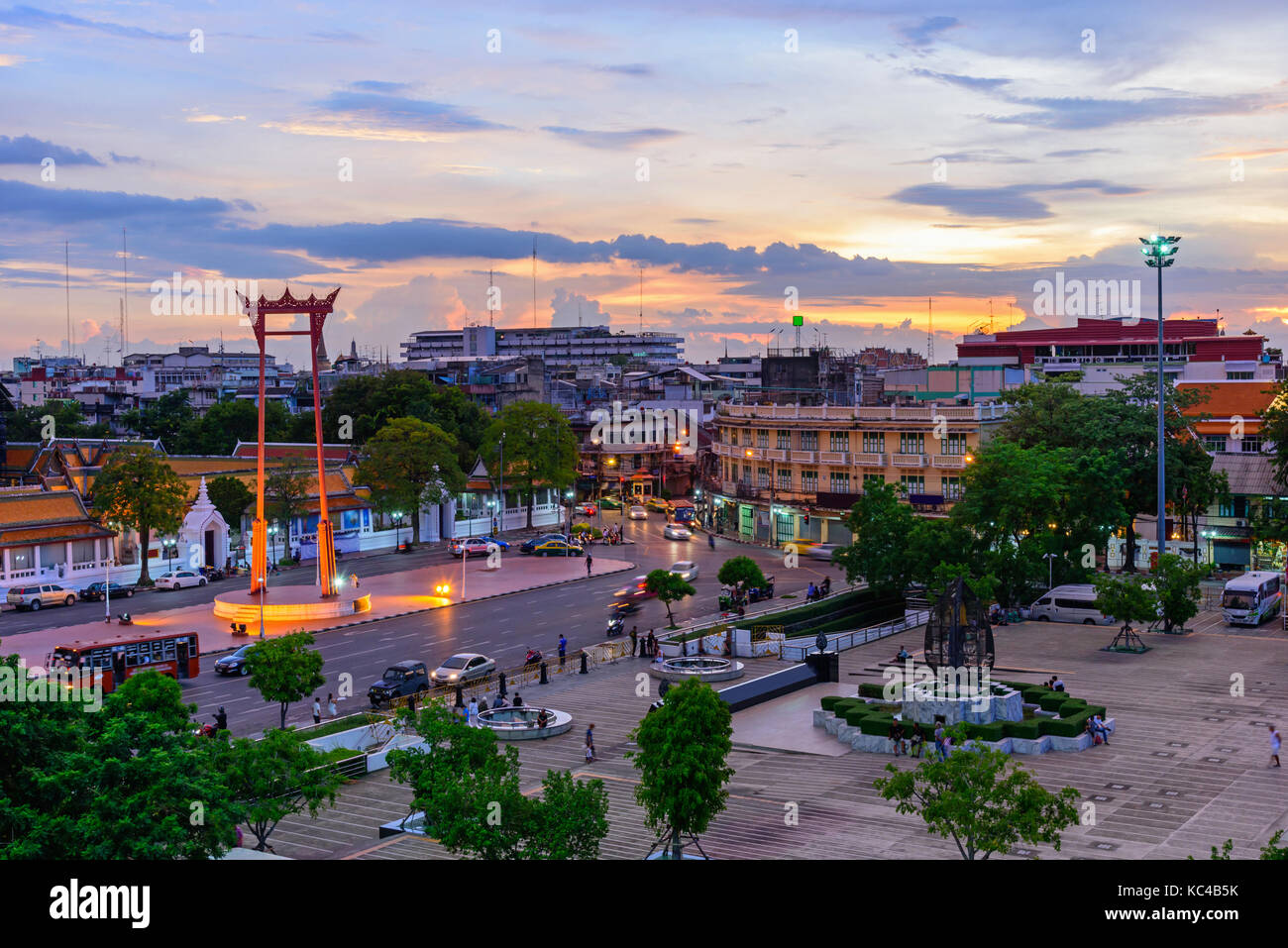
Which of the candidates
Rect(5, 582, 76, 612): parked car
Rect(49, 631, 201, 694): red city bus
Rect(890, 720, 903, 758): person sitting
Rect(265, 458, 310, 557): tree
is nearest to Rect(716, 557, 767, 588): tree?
Rect(49, 631, 201, 694): red city bus

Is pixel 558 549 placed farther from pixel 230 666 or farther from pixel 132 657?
pixel 132 657

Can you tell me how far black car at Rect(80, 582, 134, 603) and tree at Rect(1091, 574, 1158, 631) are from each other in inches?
1772

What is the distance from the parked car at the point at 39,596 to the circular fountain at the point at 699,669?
32.2 m

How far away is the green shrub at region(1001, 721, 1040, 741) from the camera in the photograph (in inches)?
1326

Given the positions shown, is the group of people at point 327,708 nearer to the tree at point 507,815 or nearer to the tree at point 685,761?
the tree at point 685,761

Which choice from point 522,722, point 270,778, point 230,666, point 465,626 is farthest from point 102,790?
point 465,626

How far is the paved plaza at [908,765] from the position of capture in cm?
2592

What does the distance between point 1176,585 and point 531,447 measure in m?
52.0

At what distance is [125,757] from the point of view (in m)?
20.1

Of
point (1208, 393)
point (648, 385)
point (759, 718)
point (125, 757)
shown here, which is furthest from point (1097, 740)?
point (648, 385)

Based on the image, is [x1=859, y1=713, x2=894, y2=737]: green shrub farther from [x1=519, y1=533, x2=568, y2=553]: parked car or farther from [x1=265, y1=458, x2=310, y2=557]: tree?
[x1=519, y1=533, x2=568, y2=553]: parked car
